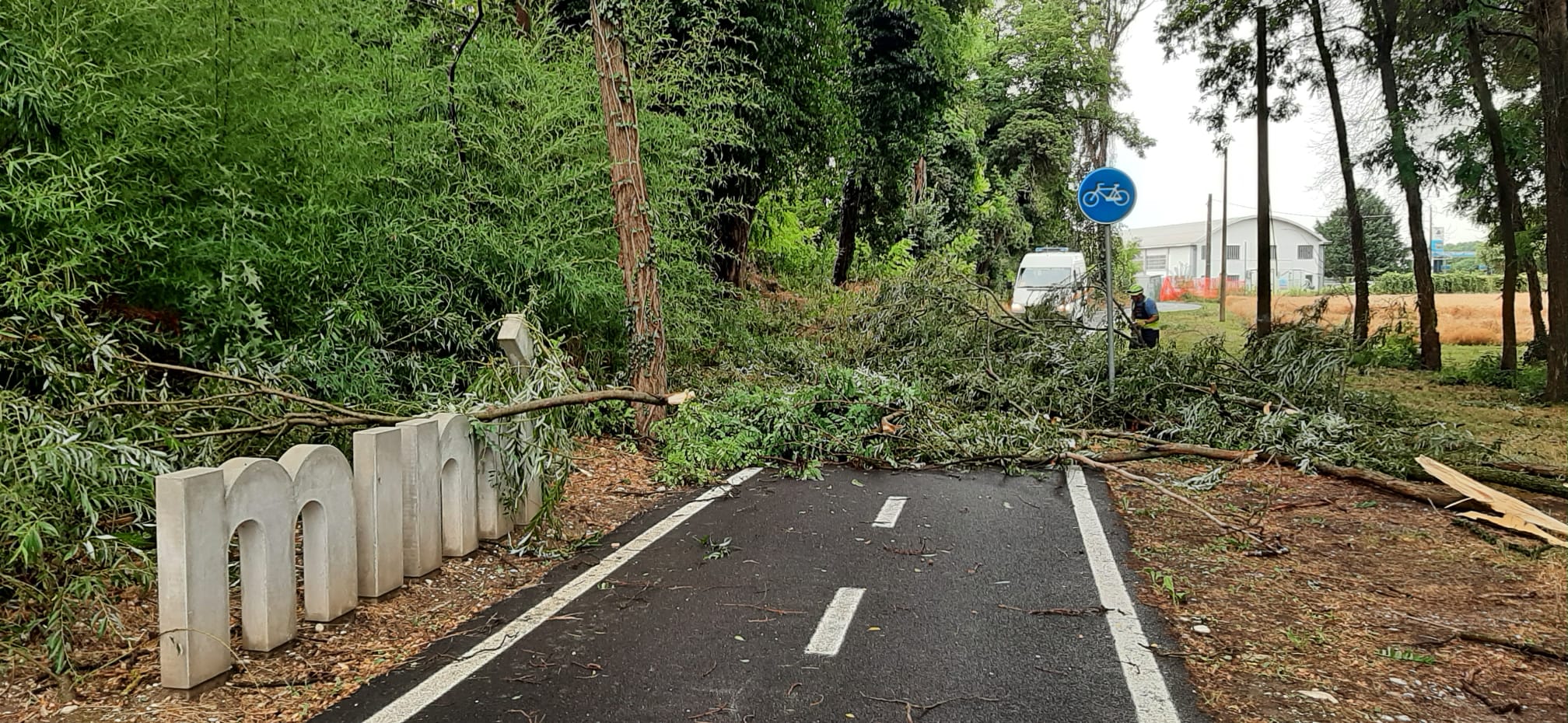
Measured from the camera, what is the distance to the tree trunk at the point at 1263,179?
1823cm

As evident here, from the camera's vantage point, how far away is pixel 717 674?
376 cm

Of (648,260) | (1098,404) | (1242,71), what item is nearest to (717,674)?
(648,260)

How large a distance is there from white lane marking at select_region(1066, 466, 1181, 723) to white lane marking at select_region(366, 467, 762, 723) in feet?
8.94

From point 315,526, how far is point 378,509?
0.43m

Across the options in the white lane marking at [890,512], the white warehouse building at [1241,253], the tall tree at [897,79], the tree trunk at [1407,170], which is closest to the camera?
the white lane marking at [890,512]

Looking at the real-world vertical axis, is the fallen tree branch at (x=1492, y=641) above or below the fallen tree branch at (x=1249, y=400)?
below

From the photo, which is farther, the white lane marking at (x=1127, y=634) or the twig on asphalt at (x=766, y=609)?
the twig on asphalt at (x=766, y=609)

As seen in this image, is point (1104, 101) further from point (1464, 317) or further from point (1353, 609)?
point (1353, 609)

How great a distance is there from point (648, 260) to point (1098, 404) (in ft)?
17.4

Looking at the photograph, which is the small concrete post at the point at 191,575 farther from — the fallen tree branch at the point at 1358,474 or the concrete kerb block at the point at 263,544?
the fallen tree branch at the point at 1358,474

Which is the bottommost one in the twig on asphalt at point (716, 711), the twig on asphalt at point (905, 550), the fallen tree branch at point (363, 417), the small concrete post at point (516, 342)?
the twig on asphalt at point (716, 711)

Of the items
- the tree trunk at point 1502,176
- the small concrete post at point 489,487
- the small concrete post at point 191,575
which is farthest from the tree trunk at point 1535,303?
the small concrete post at point 191,575

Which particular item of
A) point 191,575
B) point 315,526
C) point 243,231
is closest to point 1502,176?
point 243,231

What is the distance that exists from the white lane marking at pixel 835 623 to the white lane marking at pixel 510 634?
1.36 m
